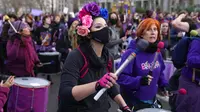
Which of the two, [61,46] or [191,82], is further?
[61,46]

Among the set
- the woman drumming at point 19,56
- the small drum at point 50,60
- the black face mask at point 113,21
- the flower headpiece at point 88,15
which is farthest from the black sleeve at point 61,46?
the flower headpiece at point 88,15

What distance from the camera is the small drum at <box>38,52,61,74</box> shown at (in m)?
8.45

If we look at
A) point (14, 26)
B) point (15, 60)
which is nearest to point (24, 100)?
point (15, 60)

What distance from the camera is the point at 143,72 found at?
3705 millimetres

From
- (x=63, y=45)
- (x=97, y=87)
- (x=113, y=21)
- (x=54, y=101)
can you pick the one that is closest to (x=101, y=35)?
(x=97, y=87)

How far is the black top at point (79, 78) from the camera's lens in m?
2.73

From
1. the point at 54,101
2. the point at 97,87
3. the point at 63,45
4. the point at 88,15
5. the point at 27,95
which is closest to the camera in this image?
the point at 97,87

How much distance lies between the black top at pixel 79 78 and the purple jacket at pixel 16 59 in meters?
2.95

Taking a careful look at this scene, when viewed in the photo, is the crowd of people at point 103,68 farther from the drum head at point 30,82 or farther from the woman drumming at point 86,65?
the drum head at point 30,82

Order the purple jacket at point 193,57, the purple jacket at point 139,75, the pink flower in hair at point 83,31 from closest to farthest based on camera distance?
the pink flower in hair at point 83,31 → the purple jacket at point 193,57 → the purple jacket at point 139,75

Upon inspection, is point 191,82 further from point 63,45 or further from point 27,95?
point 63,45

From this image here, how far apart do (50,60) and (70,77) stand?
595 cm

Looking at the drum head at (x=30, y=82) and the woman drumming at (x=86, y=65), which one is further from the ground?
the woman drumming at (x=86, y=65)

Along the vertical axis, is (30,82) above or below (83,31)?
below
